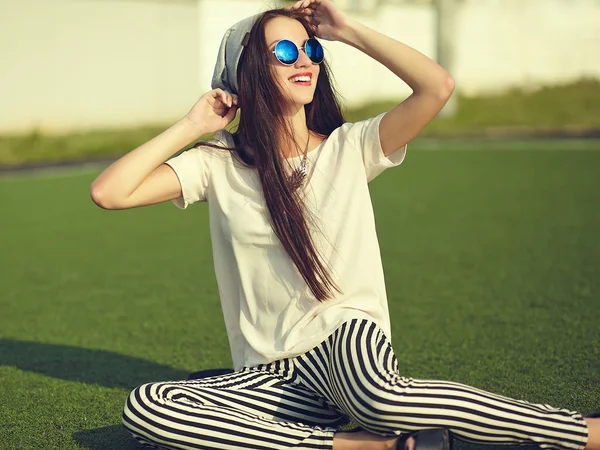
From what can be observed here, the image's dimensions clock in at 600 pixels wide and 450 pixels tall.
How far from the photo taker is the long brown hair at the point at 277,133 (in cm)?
314

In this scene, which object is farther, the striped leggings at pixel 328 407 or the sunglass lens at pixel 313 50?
the sunglass lens at pixel 313 50

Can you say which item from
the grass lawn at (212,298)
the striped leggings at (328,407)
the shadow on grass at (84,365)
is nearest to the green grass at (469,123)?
the grass lawn at (212,298)

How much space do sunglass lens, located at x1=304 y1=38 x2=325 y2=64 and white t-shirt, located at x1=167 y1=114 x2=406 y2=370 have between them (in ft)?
0.82

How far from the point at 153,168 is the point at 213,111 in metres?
0.31

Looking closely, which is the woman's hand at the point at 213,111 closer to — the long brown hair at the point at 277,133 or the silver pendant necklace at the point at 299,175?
the long brown hair at the point at 277,133

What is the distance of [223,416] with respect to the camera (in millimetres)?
2982

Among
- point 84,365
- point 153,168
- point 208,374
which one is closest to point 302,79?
point 153,168

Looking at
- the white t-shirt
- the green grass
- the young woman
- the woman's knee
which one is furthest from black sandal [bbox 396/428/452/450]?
the green grass

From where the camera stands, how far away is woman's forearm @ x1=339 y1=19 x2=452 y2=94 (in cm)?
320

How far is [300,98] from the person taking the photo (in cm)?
333

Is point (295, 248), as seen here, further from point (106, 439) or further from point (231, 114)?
point (106, 439)

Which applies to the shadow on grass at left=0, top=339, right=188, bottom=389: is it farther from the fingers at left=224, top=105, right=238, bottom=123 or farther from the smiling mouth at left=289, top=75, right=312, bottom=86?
the smiling mouth at left=289, top=75, right=312, bottom=86

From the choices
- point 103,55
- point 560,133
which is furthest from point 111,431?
point 103,55

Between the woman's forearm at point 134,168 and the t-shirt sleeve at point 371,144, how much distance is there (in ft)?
1.98
